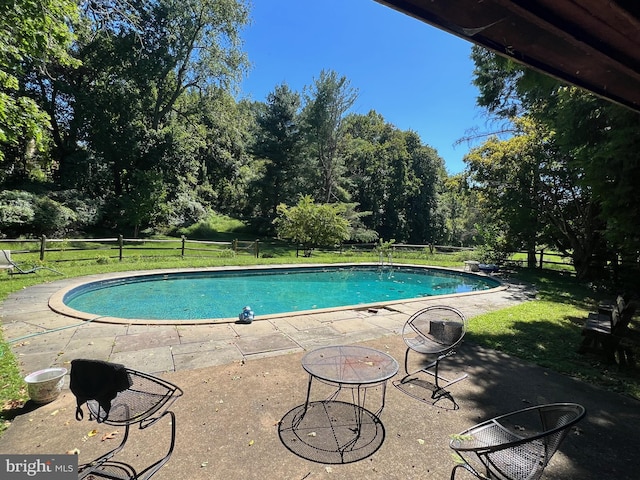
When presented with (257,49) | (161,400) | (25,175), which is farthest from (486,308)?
(25,175)

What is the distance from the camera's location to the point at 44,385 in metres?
3.06

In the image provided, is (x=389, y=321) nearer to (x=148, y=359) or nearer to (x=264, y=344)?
(x=264, y=344)

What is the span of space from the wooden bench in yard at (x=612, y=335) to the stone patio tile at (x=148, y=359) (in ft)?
18.8

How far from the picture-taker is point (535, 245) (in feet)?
49.4

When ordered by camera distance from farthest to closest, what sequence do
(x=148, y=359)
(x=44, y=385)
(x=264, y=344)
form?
(x=264, y=344) → (x=148, y=359) → (x=44, y=385)

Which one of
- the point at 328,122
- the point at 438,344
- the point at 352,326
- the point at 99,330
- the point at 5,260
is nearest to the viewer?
the point at 438,344

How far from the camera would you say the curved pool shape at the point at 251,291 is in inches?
305

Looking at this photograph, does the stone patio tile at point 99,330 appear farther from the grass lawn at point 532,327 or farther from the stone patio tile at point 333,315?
the stone patio tile at point 333,315

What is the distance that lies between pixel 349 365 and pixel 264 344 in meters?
1.90

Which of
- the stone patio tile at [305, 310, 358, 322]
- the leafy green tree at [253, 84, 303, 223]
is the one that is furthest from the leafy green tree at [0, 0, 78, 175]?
the leafy green tree at [253, 84, 303, 223]

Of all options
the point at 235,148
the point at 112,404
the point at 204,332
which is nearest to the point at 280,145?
the point at 235,148

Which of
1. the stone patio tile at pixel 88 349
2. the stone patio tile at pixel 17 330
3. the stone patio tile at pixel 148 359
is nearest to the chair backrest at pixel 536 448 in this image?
the stone patio tile at pixel 148 359

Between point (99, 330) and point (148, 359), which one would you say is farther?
point (99, 330)

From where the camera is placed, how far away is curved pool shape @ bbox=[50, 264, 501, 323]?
305 inches
